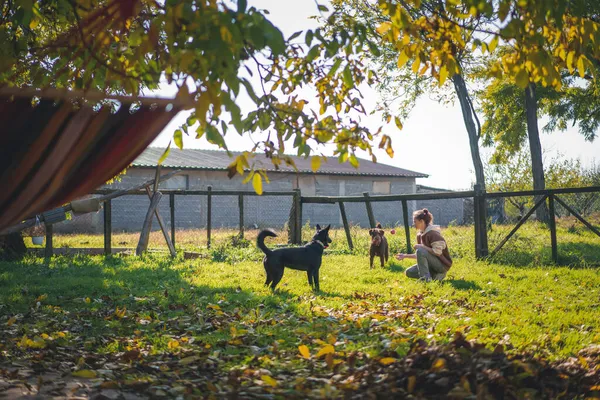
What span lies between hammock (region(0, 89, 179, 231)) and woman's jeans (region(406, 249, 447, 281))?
17.9ft

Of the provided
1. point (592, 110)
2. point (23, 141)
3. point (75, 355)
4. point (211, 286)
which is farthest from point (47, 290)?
point (592, 110)

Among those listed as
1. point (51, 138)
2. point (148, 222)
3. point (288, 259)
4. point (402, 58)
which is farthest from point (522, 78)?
point (148, 222)

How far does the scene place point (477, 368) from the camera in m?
3.55

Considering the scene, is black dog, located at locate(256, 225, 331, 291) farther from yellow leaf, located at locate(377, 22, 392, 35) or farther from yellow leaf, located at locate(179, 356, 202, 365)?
yellow leaf, located at locate(377, 22, 392, 35)

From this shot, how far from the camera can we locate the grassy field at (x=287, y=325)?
12.3 ft

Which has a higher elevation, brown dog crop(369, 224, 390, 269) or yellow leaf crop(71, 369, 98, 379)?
brown dog crop(369, 224, 390, 269)

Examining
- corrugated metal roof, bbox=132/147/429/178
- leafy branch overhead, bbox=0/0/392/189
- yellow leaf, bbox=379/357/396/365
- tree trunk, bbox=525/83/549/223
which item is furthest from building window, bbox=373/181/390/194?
yellow leaf, bbox=379/357/396/365

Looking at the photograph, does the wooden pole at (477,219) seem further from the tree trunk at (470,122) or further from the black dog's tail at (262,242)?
the tree trunk at (470,122)

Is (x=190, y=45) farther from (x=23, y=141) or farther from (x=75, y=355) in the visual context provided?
(x=75, y=355)

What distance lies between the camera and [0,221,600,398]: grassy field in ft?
12.3

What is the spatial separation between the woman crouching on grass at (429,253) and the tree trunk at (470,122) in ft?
41.3

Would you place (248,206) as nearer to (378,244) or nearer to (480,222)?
(480,222)

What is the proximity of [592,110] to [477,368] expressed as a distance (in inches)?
782

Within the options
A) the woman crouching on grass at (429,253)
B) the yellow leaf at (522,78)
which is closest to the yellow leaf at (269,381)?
the yellow leaf at (522,78)
